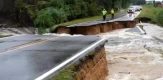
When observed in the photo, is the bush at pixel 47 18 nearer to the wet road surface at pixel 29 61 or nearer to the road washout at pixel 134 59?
the road washout at pixel 134 59

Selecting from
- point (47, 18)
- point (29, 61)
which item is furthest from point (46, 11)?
point (29, 61)

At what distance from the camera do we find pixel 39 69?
36.6 feet

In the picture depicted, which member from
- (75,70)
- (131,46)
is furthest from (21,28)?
(75,70)

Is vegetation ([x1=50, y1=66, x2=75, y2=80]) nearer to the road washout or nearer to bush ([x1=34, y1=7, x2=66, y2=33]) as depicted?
the road washout

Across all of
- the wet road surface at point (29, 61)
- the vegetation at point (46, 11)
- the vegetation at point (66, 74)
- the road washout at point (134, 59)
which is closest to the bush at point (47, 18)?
the vegetation at point (46, 11)

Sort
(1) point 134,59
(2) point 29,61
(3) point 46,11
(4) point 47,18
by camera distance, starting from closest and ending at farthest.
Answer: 1. (2) point 29,61
2. (1) point 134,59
3. (4) point 47,18
4. (3) point 46,11

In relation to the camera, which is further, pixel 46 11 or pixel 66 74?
pixel 46 11

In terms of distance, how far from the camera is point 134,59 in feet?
82.6

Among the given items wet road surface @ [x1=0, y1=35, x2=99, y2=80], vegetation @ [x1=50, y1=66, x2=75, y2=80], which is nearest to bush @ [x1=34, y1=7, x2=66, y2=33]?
wet road surface @ [x1=0, y1=35, x2=99, y2=80]

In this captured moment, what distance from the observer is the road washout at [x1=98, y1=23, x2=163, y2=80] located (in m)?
19.6

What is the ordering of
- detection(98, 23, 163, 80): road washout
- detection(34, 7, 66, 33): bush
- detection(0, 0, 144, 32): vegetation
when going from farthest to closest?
detection(0, 0, 144, 32): vegetation → detection(34, 7, 66, 33): bush → detection(98, 23, 163, 80): road washout

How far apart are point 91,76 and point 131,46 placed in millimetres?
17970

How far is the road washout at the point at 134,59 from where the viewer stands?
19.6 meters

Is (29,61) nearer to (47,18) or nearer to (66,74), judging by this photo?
(66,74)
